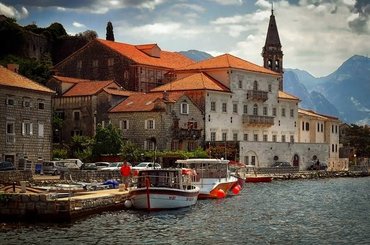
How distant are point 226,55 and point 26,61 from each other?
2686 centimetres

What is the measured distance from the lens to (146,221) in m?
41.0

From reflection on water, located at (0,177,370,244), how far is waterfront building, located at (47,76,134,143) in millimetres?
33465

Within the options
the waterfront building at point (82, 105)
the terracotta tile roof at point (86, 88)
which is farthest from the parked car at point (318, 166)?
the terracotta tile roof at point (86, 88)

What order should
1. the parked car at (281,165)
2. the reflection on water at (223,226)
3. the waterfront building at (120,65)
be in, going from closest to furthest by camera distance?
the reflection on water at (223,226)
the parked car at (281,165)
the waterfront building at (120,65)

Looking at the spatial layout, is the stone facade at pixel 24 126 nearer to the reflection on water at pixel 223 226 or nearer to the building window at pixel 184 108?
the building window at pixel 184 108

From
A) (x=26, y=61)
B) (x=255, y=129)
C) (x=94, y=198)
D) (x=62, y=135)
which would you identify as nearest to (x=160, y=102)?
(x=62, y=135)

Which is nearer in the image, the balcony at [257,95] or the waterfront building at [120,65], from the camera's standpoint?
the balcony at [257,95]

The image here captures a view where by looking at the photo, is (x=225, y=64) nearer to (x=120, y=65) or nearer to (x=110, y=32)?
(x=120, y=65)

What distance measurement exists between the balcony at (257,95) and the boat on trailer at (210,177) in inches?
1381

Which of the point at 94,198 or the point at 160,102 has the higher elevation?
the point at 160,102

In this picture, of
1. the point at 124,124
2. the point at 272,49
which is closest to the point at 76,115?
the point at 124,124

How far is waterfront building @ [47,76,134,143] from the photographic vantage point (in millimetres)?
85625

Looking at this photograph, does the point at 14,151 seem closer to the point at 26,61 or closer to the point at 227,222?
the point at 227,222

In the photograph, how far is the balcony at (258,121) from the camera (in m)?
94.1
